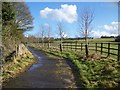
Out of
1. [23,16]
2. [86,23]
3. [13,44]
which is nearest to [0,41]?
[13,44]

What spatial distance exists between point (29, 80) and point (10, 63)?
441 cm

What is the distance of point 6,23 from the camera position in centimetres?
2134

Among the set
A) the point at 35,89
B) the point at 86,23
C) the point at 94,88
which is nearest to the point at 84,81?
A: the point at 94,88

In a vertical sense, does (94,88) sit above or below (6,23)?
below

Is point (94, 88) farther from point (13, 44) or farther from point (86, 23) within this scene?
point (86, 23)

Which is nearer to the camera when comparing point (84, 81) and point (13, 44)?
point (84, 81)

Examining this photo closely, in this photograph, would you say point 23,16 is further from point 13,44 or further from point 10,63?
point 10,63

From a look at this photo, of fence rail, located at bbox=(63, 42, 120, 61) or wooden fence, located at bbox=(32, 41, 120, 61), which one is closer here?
fence rail, located at bbox=(63, 42, 120, 61)

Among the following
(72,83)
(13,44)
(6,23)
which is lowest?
(72,83)

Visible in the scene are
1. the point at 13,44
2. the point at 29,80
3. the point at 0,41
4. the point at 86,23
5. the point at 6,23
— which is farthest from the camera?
the point at 86,23

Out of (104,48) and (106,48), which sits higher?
(106,48)

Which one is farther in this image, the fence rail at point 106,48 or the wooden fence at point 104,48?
the wooden fence at point 104,48

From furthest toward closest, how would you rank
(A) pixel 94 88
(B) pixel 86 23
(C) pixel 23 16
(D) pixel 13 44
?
(C) pixel 23 16 → (B) pixel 86 23 → (D) pixel 13 44 → (A) pixel 94 88

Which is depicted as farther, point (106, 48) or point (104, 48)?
point (104, 48)
